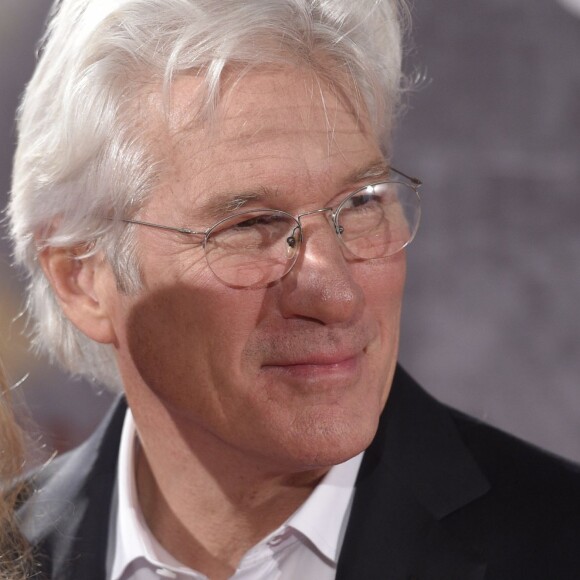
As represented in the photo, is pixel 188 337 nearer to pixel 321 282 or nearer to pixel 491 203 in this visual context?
pixel 321 282

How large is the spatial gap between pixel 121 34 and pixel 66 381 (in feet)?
4.55

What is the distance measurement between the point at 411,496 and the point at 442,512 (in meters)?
0.07

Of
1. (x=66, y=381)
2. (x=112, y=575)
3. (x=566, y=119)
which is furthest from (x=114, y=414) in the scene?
(x=566, y=119)

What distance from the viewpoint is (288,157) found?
1877 millimetres

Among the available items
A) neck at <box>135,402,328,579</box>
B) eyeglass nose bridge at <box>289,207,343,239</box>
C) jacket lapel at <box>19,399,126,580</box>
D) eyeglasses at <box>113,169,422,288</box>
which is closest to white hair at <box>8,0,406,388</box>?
eyeglasses at <box>113,169,422,288</box>

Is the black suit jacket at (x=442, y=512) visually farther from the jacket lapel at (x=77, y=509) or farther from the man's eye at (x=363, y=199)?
the man's eye at (x=363, y=199)

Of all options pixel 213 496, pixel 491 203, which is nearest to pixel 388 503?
pixel 213 496

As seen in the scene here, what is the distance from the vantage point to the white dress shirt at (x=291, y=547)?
81.1 inches

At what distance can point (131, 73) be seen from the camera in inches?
77.5

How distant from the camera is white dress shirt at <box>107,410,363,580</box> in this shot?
206 cm

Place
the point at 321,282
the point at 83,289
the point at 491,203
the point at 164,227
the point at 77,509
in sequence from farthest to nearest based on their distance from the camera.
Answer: the point at 491,203, the point at 77,509, the point at 83,289, the point at 164,227, the point at 321,282

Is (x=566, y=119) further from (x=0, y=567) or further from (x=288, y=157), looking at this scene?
(x=0, y=567)

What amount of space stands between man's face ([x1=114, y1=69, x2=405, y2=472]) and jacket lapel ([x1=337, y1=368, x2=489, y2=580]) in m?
0.19

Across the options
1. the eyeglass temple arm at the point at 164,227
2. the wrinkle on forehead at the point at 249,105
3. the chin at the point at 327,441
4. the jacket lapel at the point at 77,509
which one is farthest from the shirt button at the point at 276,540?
the wrinkle on forehead at the point at 249,105
